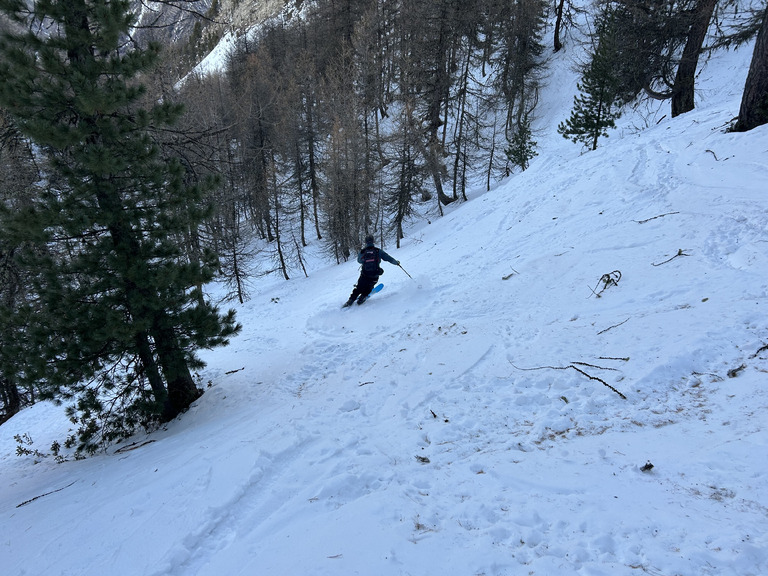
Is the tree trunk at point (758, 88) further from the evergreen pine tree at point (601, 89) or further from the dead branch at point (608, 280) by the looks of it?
the evergreen pine tree at point (601, 89)

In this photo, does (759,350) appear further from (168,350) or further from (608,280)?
(168,350)

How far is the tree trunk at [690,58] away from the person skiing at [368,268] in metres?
12.2

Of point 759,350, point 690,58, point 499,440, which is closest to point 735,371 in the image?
point 759,350

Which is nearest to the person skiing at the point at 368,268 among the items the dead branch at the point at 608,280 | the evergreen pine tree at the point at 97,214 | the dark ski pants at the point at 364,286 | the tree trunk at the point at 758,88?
the dark ski pants at the point at 364,286

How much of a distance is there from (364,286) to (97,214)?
20.7ft

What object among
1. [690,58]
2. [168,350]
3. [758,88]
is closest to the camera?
[168,350]

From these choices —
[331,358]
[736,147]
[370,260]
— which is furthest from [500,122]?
[331,358]

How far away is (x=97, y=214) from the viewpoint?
5.43 m

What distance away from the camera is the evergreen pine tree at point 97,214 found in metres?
4.90

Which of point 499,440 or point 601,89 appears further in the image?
point 601,89

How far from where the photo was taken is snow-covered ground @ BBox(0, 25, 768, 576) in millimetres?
2905

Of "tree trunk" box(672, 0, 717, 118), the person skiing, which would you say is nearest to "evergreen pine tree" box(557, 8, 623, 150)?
"tree trunk" box(672, 0, 717, 118)

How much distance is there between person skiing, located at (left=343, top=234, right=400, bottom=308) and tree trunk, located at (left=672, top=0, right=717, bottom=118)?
482 inches

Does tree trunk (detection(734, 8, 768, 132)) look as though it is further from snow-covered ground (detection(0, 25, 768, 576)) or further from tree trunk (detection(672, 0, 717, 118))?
tree trunk (detection(672, 0, 717, 118))
